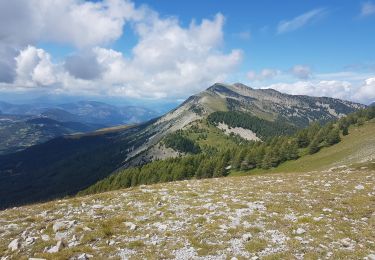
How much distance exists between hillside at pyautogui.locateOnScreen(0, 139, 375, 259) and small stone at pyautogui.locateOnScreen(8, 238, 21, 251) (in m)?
0.06

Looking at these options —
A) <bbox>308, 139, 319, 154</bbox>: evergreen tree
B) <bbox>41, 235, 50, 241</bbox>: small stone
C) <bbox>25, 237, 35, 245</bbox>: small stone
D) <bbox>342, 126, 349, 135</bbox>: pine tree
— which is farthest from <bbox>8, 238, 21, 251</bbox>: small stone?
<bbox>342, 126, 349, 135</bbox>: pine tree

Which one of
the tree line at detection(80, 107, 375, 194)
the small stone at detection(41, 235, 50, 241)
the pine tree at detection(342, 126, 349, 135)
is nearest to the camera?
the small stone at detection(41, 235, 50, 241)

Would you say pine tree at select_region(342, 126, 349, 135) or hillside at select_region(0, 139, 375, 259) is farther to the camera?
pine tree at select_region(342, 126, 349, 135)

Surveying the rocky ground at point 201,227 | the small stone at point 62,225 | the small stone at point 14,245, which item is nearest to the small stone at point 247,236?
the rocky ground at point 201,227

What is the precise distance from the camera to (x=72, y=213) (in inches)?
792

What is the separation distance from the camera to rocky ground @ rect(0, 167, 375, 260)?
45.9 feet

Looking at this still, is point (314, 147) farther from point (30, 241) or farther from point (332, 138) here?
point (30, 241)

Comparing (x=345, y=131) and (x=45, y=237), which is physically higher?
(x=345, y=131)

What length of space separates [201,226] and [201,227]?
0.16 m

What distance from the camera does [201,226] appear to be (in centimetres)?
1712

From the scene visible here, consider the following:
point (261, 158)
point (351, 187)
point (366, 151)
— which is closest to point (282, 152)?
point (261, 158)

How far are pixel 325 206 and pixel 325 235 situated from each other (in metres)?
5.34

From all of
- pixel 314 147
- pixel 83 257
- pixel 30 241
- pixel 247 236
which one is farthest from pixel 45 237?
pixel 314 147

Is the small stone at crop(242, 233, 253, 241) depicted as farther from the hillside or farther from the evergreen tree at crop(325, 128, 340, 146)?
the evergreen tree at crop(325, 128, 340, 146)
